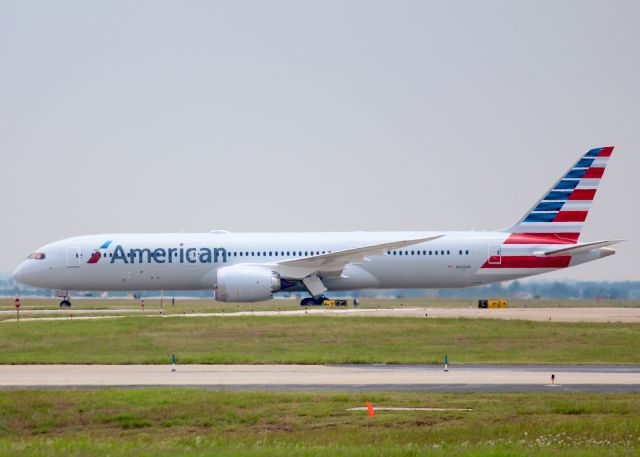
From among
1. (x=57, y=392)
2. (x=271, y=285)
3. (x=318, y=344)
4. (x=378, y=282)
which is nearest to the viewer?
(x=57, y=392)

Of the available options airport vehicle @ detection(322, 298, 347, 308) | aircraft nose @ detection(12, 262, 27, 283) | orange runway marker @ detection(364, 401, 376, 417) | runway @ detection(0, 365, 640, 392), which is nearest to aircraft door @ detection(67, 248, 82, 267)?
aircraft nose @ detection(12, 262, 27, 283)

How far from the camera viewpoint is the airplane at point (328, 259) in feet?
190

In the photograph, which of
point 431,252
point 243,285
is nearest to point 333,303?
point 431,252

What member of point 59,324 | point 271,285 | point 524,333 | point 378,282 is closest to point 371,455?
point 524,333

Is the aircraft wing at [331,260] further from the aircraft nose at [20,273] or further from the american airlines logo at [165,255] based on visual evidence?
the aircraft nose at [20,273]

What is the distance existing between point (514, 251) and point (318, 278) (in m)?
10.9

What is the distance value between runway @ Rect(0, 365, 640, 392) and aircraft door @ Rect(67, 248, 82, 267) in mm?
27928

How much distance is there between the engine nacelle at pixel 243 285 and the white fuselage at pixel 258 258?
262cm

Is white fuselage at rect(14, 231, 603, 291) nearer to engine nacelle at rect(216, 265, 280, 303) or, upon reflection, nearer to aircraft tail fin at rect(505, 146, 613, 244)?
aircraft tail fin at rect(505, 146, 613, 244)

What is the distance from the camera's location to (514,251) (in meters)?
58.5

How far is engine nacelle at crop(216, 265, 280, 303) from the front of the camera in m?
54.9

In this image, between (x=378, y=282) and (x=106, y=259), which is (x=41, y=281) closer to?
(x=106, y=259)

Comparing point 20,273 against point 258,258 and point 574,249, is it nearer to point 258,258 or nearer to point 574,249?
point 258,258

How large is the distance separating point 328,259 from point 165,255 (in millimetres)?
8962
